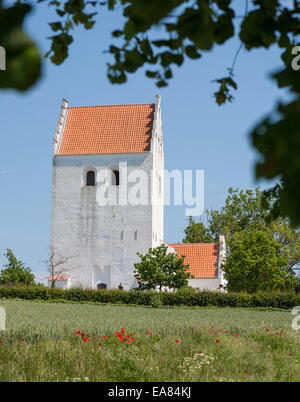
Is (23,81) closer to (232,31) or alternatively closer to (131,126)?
(232,31)

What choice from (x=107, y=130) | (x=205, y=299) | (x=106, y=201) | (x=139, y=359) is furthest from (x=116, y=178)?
(x=139, y=359)

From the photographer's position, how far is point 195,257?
182 feet

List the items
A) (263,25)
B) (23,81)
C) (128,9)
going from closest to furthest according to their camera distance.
Result: (23,81) < (263,25) < (128,9)

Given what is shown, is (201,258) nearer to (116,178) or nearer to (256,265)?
(256,265)

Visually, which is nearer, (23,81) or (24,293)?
(23,81)

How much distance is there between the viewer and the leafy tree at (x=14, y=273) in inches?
2015

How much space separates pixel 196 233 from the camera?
68062 millimetres

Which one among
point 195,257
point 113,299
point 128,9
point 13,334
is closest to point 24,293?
point 113,299

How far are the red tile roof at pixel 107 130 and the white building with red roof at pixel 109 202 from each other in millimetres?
95

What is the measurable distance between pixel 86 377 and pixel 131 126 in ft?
154

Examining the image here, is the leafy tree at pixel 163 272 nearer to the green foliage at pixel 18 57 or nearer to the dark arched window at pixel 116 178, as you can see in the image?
the dark arched window at pixel 116 178

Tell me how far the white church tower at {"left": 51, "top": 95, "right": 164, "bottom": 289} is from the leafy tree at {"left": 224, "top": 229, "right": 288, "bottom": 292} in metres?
8.42

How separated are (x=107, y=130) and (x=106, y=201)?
7.37 m

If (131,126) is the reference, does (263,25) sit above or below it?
below
